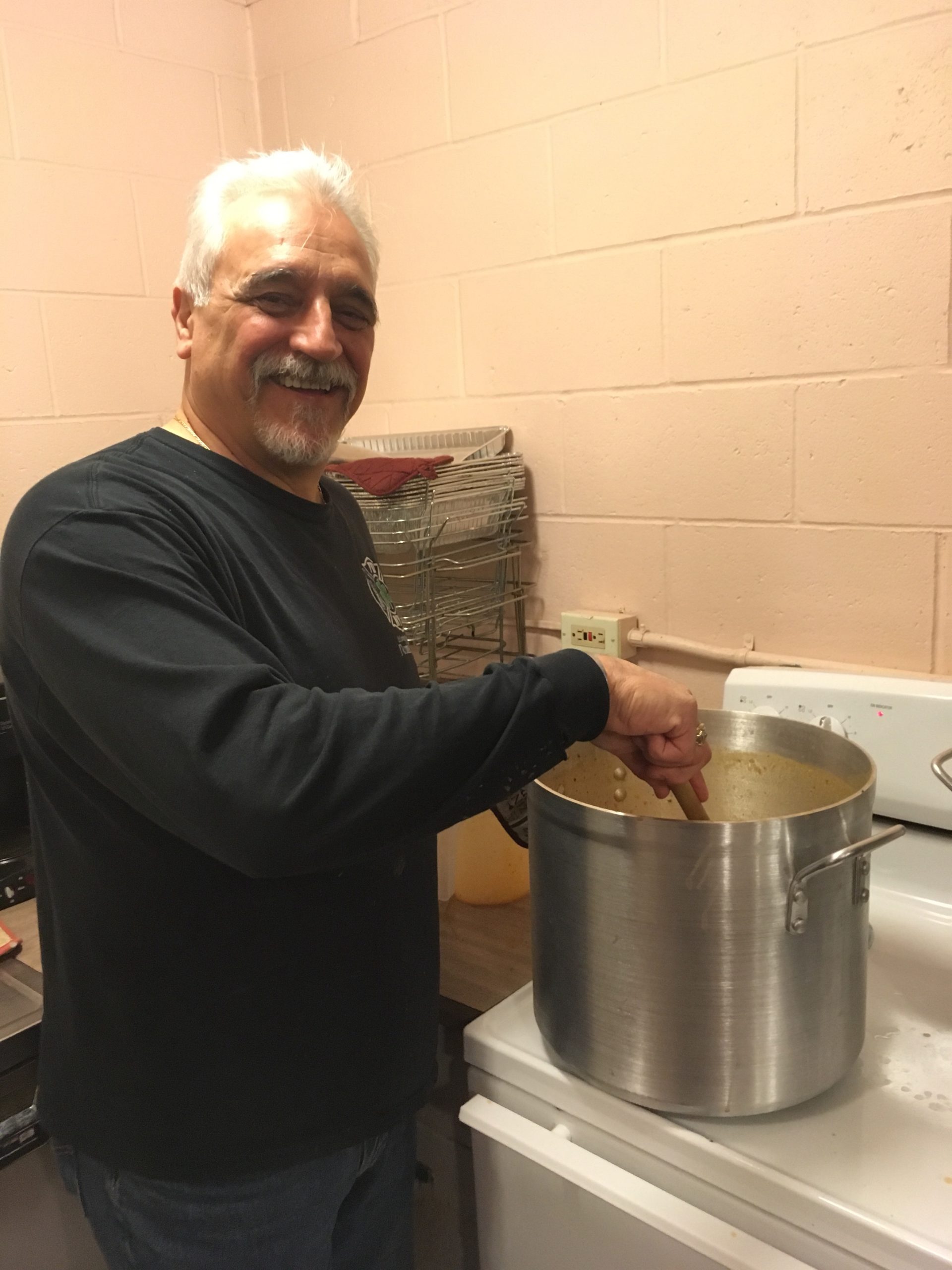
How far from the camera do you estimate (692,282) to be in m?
1.30

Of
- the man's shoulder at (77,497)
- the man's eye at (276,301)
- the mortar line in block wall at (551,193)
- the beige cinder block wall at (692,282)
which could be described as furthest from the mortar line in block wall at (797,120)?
the man's shoulder at (77,497)

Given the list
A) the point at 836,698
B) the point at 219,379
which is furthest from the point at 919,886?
the point at 219,379

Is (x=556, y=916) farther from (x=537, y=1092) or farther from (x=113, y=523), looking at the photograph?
(x=113, y=523)

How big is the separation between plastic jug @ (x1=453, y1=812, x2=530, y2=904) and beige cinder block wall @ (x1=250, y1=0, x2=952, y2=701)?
367 millimetres

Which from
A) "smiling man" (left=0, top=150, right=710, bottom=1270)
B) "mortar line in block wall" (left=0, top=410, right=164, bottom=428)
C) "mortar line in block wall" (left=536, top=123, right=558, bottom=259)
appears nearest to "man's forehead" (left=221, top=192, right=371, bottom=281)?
"smiling man" (left=0, top=150, right=710, bottom=1270)

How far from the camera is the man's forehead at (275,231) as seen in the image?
914 mm

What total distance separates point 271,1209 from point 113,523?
63 cm

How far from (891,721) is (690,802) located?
360mm

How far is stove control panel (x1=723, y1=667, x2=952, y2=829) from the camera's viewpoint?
3.56ft

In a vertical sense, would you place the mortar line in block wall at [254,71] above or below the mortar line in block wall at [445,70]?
above

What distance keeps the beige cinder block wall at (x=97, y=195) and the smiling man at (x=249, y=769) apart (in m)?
0.73

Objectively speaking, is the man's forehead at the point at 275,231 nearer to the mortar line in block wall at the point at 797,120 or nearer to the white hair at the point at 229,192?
the white hair at the point at 229,192

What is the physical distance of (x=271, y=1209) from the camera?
88 cm

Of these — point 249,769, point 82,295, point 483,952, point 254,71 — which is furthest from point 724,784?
point 254,71
